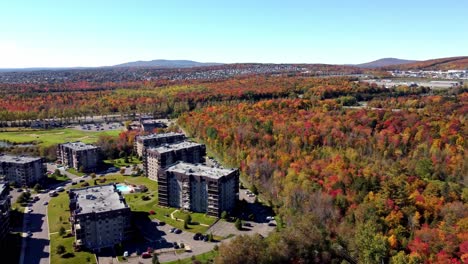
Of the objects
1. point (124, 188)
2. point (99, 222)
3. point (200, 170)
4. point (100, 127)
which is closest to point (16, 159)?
point (124, 188)

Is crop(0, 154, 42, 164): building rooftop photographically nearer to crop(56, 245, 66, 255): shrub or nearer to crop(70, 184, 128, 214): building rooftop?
crop(70, 184, 128, 214): building rooftop

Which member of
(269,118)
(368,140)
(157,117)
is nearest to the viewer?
(368,140)

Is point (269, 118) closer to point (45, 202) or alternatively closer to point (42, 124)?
point (45, 202)

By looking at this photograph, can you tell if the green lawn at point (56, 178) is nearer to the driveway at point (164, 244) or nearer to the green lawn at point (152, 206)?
the green lawn at point (152, 206)

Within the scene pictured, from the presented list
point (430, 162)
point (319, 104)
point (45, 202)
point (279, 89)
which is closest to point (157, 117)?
point (279, 89)

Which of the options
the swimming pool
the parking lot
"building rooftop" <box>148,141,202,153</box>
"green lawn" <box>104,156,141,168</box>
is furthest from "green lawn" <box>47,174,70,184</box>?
the parking lot

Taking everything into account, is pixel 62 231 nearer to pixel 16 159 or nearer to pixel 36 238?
pixel 36 238

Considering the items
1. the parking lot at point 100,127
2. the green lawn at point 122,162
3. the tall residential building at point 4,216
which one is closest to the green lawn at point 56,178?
the green lawn at point 122,162
